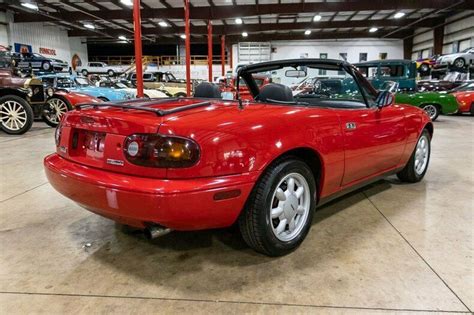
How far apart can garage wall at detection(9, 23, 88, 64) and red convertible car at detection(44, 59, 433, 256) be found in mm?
24389

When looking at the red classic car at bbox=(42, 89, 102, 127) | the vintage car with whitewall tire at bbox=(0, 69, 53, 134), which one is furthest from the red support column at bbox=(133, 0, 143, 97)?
the vintage car with whitewall tire at bbox=(0, 69, 53, 134)

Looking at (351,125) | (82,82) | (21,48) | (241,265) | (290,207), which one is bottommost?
(241,265)

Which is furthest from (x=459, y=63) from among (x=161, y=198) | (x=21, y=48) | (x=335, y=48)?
(x=21, y=48)

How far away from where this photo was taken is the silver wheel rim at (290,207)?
6.93 feet

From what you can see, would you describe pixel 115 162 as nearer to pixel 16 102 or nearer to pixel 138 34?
pixel 16 102

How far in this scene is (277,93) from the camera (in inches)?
104

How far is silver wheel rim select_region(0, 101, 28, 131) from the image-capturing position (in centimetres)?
745

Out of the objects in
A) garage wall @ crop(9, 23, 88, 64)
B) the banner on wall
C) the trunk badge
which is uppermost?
garage wall @ crop(9, 23, 88, 64)

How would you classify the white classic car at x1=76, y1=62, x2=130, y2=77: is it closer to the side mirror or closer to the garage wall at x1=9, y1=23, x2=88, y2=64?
the garage wall at x1=9, y1=23, x2=88, y2=64

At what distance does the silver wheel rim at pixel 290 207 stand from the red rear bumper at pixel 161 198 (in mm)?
308

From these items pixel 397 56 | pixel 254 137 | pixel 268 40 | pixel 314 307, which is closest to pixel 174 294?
pixel 314 307

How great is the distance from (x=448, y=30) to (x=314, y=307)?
26419mm

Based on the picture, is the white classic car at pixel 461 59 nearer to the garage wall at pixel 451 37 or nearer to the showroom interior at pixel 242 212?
the garage wall at pixel 451 37

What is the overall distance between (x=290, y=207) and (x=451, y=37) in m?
25.6
